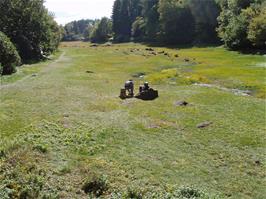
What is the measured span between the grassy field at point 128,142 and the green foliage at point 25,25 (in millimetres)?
38450

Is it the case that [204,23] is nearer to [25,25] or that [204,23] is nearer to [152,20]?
[152,20]

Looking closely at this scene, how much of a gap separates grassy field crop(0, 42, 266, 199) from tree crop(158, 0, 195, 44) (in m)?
99.4

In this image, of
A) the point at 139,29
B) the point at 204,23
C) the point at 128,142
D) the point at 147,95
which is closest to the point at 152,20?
the point at 139,29

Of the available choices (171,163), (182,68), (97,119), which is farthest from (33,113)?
(182,68)

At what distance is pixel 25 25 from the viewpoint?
316 ft

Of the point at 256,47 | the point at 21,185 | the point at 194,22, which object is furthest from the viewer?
the point at 194,22

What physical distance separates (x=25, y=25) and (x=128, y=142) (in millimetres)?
73201

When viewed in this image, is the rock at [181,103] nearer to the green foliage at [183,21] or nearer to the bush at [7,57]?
the bush at [7,57]

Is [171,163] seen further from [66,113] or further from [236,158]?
[66,113]

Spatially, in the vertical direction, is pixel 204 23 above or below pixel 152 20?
A: below

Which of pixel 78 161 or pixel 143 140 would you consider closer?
pixel 78 161

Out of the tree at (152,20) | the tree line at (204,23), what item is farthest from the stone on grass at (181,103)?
the tree at (152,20)

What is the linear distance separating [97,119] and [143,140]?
→ 662 centimetres

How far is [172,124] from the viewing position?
119 ft
